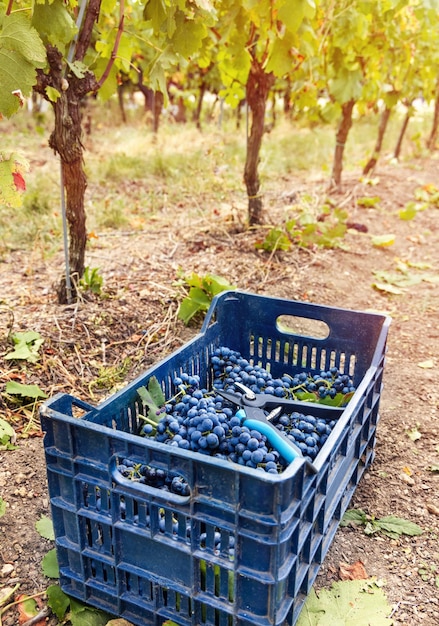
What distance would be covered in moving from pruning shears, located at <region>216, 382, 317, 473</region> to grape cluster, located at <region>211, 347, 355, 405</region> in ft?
0.32

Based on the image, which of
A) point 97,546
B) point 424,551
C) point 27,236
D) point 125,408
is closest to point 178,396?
point 125,408

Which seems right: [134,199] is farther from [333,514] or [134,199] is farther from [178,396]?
[333,514]

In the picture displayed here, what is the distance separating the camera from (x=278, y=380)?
7.88 feet

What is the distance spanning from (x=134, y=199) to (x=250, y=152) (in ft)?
7.81

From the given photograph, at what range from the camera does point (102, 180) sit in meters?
7.54

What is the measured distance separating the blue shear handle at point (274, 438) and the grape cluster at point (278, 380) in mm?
389

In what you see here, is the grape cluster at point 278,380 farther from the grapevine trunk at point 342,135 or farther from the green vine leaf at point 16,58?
the grapevine trunk at point 342,135

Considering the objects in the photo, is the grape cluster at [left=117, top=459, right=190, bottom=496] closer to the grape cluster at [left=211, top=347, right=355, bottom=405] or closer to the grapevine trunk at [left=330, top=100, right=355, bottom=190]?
the grape cluster at [left=211, top=347, right=355, bottom=405]

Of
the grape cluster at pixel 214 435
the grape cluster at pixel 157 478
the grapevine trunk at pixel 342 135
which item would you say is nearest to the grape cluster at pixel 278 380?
the grape cluster at pixel 214 435

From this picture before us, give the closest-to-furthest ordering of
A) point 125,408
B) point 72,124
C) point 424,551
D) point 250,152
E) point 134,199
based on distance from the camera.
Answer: point 125,408
point 424,551
point 72,124
point 250,152
point 134,199

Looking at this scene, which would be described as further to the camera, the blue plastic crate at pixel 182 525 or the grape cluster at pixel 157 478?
the grape cluster at pixel 157 478

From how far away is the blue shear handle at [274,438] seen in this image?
5.54 ft

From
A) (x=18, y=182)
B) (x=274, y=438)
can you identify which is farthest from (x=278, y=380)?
(x=18, y=182)

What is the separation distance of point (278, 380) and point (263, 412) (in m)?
0.38
